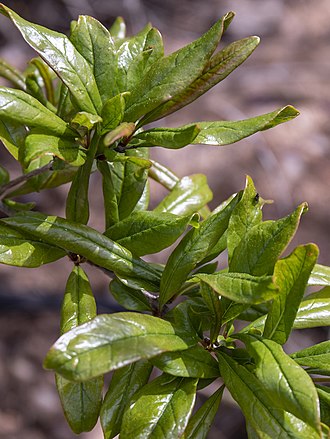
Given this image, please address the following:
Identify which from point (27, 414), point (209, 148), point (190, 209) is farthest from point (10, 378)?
point (190, 209)

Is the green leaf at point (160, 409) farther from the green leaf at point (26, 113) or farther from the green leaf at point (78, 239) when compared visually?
the green leaf at point (26, 113)

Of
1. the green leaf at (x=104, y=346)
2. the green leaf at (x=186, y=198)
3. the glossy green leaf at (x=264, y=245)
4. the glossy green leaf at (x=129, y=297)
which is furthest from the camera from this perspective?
the green leaf at (x=186, y=198)

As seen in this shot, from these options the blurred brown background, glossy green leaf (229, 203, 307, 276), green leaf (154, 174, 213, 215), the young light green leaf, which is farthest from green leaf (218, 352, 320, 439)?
the blurred brown background

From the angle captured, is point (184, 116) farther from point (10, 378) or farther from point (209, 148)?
point (10, 378)

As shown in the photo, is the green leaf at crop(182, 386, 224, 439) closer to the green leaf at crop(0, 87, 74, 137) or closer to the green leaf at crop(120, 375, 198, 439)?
the green leaf at crop(120, 375, 198, 439)

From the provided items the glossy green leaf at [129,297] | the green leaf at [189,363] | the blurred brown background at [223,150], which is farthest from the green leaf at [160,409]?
the blurred brown background at [223,150]
